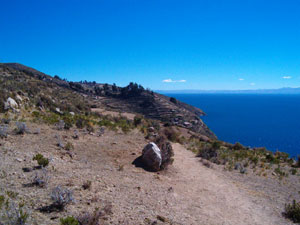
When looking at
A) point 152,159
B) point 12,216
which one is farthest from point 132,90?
point 12,216

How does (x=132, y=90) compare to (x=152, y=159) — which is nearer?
(x=152, y=159)

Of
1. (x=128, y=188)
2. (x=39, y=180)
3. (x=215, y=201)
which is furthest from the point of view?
(x=215, y=201)

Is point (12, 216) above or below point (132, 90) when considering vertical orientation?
below

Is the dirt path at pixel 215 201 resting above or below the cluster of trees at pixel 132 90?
below

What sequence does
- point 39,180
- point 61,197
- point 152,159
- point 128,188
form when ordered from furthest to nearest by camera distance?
1. point 152,159
2. point 128,188
3. point 39,180
4. point 61,197

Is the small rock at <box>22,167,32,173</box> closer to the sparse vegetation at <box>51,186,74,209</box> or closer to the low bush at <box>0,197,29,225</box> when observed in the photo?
the sparse vegetation at <box>51,186,74,209</box>

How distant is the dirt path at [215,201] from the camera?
20.4 ft

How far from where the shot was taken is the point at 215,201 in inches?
292

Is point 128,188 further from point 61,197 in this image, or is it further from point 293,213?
point 293,213

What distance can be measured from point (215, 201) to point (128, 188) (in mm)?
3402

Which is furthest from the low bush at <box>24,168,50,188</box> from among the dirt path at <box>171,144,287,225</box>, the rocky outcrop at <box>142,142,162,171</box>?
the rocky outcrop at <box>142,142,162,171</box>

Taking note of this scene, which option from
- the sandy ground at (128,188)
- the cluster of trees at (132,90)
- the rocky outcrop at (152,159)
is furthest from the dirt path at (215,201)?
the cluster of trees at (132,90)

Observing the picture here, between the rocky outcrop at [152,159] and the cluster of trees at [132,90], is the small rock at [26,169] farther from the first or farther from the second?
the cluster of trees at [132,90]

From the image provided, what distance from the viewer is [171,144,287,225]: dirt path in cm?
623
